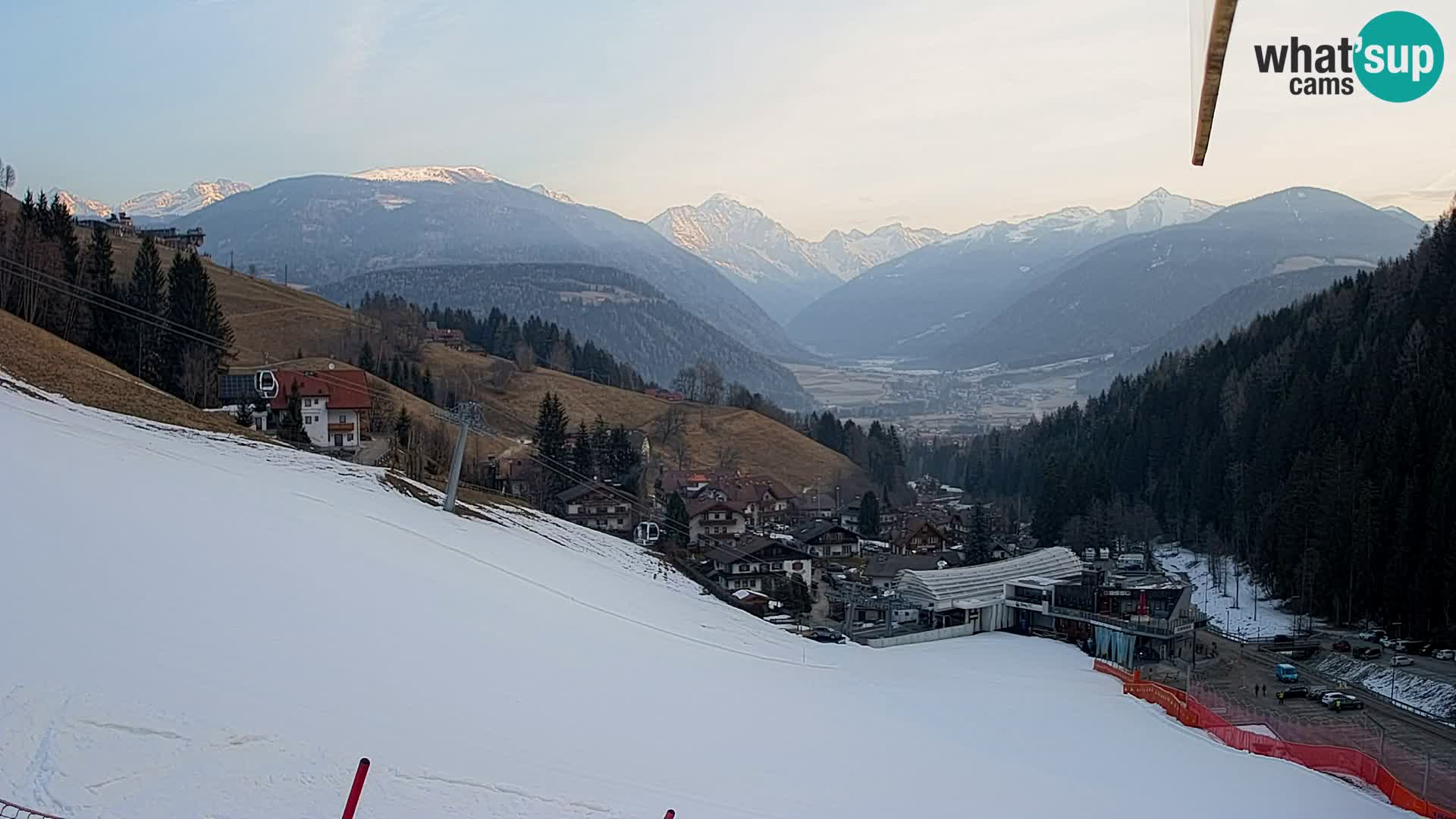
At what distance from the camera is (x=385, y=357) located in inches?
2972

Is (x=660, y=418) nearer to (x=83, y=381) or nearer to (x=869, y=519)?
(x=869, y=519)

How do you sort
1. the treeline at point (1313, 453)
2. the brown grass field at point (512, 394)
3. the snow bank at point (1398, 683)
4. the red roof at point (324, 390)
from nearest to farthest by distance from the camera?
1. the snow bank at point (1398, 683)
2. the treeline at point (1313, 453)
3. the red roof at point (324, 390)
4. the brown grass field at point (512, 394)

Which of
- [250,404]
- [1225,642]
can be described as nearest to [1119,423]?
[1225,642]

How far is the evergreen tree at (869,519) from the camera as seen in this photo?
197 feet

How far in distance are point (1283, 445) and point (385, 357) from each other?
198 feet

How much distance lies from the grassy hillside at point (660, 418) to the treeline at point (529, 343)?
12.5m

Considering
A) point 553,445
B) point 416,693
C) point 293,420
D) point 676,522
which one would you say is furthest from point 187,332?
point 416,693

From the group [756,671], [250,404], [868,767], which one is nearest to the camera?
[868,767]

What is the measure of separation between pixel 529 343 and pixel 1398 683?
289 ft

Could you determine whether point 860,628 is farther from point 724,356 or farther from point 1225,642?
A: point 724,356

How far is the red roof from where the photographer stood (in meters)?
38.5

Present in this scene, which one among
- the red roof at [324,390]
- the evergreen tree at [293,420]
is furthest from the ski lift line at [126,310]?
the evergreen tree at [293,420]

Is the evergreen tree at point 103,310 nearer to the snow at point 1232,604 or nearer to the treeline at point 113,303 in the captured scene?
the treeline at point 113,303

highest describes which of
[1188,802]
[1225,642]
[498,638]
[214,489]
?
[214,489]
